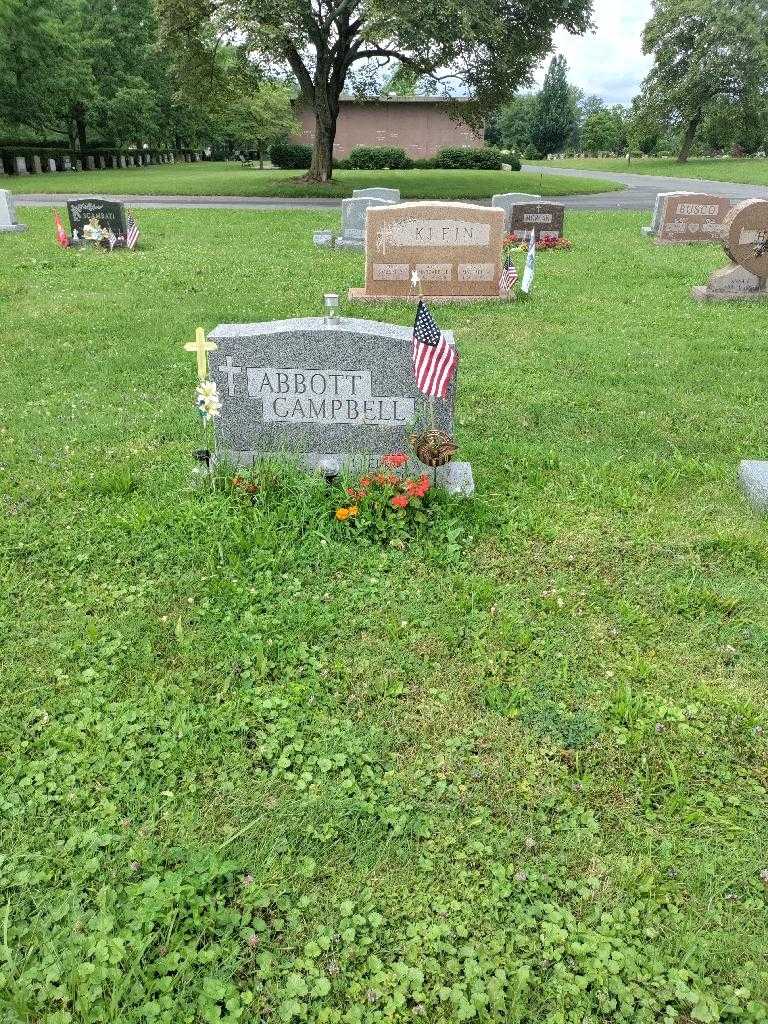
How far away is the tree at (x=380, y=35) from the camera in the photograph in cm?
2070

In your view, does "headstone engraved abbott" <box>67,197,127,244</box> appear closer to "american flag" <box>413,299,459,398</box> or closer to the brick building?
"american flag" <box>413,299,459,398</box>

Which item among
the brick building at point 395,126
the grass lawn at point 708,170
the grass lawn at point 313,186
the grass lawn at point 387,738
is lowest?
the grass lawn at point 387,738

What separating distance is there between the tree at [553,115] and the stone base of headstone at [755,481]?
8580 centimetres

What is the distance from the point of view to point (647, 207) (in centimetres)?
2659

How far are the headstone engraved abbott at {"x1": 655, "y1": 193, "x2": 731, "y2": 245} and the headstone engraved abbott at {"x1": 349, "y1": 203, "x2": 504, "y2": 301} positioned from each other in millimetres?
8022

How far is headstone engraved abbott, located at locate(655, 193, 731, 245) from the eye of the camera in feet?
56.6

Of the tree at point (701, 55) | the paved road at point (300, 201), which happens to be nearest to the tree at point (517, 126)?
the tree at point (701, 55)

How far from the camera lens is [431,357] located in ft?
15.4

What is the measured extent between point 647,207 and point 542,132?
202 ft

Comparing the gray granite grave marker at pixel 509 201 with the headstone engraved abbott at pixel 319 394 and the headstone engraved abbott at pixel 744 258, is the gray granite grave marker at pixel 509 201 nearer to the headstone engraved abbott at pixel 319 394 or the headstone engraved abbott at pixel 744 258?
the headstone engraved abbott at pixel 744 258

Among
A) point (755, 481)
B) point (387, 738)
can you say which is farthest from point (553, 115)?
point (387, 738)

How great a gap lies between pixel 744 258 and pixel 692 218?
7121mm

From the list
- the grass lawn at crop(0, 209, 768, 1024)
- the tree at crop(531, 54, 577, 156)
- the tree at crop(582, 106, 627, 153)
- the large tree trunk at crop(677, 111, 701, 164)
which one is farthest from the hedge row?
the grass lawn at crop(0, 209, 768, 1024)

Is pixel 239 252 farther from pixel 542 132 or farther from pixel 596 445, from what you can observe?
pixel 542 132
